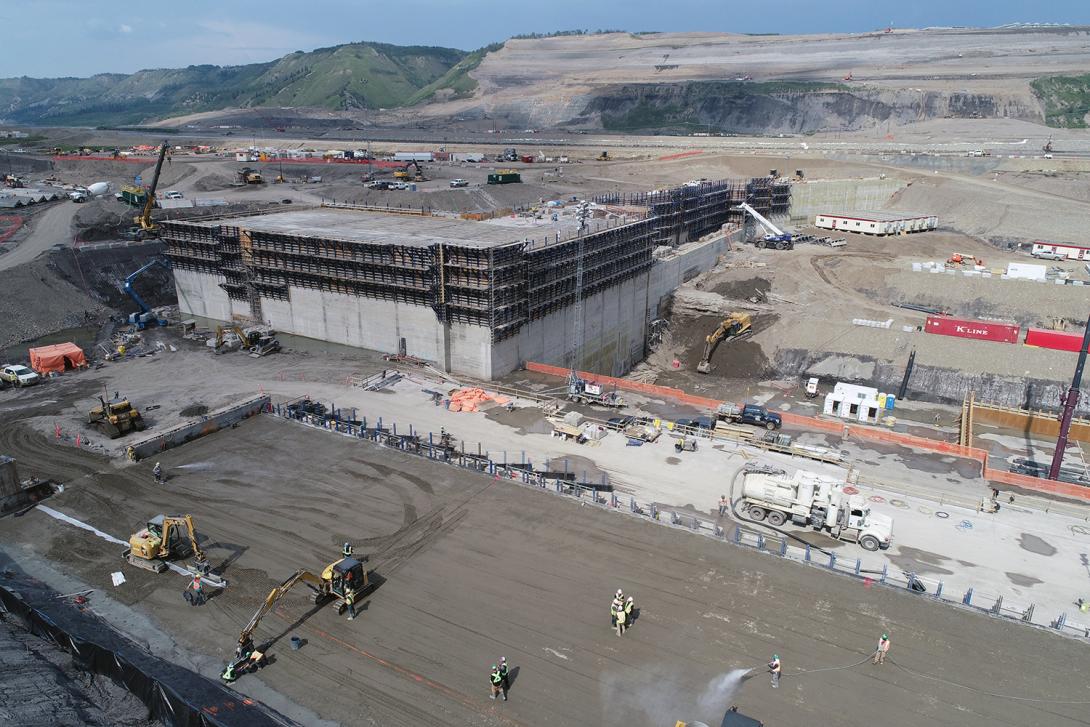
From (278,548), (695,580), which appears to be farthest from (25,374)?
(695,580)

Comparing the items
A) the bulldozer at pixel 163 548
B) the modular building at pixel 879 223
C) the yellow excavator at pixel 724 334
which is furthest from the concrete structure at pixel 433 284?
the modular building at pixel 879 223

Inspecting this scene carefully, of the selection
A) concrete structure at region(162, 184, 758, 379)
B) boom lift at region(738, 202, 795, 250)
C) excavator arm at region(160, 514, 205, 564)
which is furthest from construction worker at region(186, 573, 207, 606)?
boom lift at region(738, 202, 795, 250)

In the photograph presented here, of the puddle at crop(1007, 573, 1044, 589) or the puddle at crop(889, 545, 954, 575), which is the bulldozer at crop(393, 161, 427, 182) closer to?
the puddle at crop(889, 545, 954, 575)

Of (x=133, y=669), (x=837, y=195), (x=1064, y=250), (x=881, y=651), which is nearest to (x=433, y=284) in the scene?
(x=133, y=669)

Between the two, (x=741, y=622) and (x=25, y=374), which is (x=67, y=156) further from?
(x=741, y=622)

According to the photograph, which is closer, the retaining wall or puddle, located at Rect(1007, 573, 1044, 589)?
puddle, located at Rect(1007, 573, 1044, 589)

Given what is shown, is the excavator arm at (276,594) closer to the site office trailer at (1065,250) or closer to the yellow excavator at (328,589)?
the yellow excavator at (328,589)
